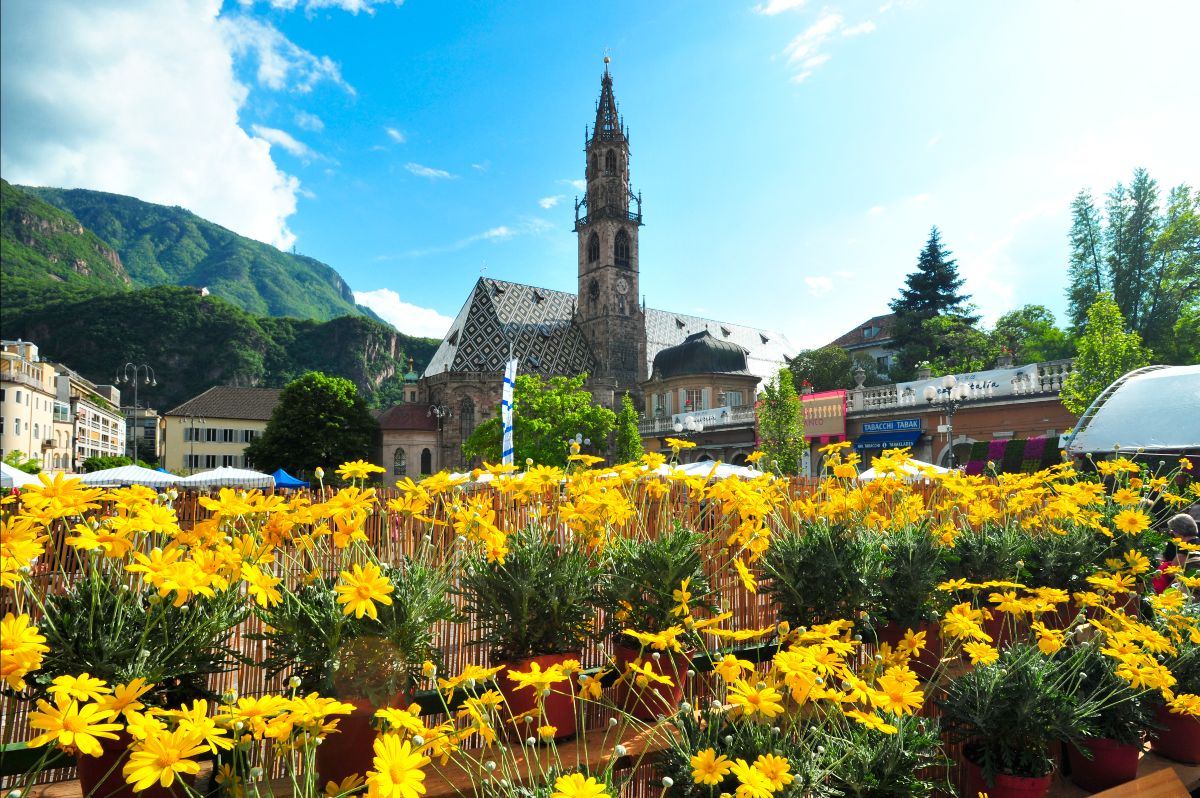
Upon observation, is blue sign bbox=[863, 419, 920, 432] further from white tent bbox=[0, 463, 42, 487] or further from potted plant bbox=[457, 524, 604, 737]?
potted plant bbox=[457, 524, 604, 737]

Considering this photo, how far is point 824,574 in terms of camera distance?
3773mm

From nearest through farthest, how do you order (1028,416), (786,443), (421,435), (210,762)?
(210,762) → (1028,416) → (786,443) → (421,435)

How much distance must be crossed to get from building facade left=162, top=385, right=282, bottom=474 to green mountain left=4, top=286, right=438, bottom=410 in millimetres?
44592

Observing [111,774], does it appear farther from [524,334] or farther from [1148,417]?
[524,334]

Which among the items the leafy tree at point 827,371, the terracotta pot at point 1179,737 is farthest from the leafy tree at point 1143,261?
the terracotta pot at point 1179,737

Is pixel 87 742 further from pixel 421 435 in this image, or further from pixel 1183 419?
pixel 421 435

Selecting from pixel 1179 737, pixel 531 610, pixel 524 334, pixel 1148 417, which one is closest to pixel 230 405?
pixel 524 334

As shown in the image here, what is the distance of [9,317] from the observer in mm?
109438

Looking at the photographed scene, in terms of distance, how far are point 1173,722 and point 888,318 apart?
72.6m

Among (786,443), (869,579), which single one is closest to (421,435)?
(786,443)

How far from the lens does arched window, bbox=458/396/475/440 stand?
56906 millimetres

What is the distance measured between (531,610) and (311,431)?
53465 millimetres

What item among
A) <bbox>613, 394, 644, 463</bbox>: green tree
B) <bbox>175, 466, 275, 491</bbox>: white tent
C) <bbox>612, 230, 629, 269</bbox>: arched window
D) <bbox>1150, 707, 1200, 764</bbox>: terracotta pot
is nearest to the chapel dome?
<bbox>613, 394, 644, 463</bbox>: green tree

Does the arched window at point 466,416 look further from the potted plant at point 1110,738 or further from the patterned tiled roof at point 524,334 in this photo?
the potted plant at point 1110,738
